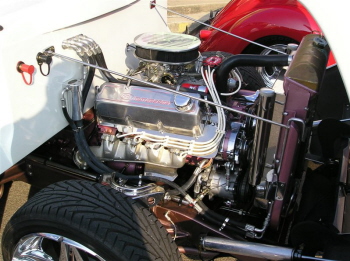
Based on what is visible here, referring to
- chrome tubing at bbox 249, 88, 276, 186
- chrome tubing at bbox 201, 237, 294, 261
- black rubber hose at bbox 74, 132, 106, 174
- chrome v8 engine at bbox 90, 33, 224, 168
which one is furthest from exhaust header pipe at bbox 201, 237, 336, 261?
black rubber hose at bbox 74, 132, 106, 174

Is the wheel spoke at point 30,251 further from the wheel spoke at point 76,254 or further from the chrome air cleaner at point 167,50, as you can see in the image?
the chrome air cleaner at point 167,50

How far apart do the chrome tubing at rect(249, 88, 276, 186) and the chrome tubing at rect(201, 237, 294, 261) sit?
12.2 inches

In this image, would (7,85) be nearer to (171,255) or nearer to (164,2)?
(171,255)

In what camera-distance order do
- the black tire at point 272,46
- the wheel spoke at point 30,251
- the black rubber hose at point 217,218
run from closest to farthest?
the wheel spoke at point 30,251, the black rubber hose at point 217,218, the black tire at point 272,46

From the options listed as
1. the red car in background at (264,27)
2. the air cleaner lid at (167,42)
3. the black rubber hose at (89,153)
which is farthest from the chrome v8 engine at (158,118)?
the red car in background at (264,27)

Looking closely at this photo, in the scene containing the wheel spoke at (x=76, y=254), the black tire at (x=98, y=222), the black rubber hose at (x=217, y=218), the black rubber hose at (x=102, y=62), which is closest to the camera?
the black tire at (x=98, y=222)

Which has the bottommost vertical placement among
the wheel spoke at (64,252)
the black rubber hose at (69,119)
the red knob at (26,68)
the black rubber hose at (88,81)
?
the wheel spoke at (64,252)

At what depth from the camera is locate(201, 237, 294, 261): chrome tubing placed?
71.1 inches

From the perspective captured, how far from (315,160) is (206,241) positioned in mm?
868

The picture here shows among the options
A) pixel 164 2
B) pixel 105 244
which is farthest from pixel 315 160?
pixel 164 2

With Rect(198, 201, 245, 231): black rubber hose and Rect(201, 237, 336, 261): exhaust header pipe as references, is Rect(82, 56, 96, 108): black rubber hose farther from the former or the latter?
Rect(201, 237, 336, 261): exhaust header pipe

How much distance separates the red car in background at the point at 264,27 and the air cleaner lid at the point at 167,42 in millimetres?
1389

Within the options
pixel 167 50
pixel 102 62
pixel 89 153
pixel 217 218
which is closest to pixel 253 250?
pixel 217 218

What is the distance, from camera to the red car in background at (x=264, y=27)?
3.60 m
